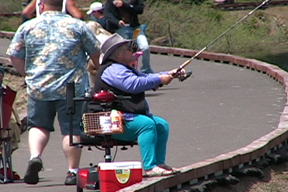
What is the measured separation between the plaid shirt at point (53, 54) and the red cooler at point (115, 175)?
125cm

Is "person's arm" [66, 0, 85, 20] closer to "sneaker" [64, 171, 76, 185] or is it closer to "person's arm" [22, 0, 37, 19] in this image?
"person's arm" [22, 0, 37, 19]

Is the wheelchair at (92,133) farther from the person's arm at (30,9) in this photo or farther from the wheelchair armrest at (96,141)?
the person's arm at (30,9)

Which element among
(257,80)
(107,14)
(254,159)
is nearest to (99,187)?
(254,159)

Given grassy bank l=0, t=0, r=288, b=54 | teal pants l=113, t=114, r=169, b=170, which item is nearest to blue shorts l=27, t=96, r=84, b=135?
teal pants l=113, t=114, r=169, b=170

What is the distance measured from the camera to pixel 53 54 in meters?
8.25

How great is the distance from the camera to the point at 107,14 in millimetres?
13859

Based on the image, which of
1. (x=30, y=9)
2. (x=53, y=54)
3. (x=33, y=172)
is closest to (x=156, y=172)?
(x=33, y=172)

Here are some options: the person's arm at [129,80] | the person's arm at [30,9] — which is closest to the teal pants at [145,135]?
the person's arm at [129,80]

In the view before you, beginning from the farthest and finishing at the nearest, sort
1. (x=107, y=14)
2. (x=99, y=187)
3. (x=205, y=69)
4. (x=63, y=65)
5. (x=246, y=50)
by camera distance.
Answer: (x=246, y=50) → (x=205, y=69) → (x=107, y=14) → (x=63, y=65) → (x=99, y=187)

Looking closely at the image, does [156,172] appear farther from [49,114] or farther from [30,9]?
[30,9]

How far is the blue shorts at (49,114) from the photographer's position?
27.1ft

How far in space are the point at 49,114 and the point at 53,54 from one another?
0.53 m

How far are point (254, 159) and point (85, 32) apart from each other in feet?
6.96

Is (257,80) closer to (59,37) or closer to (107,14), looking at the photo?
(107,14)
